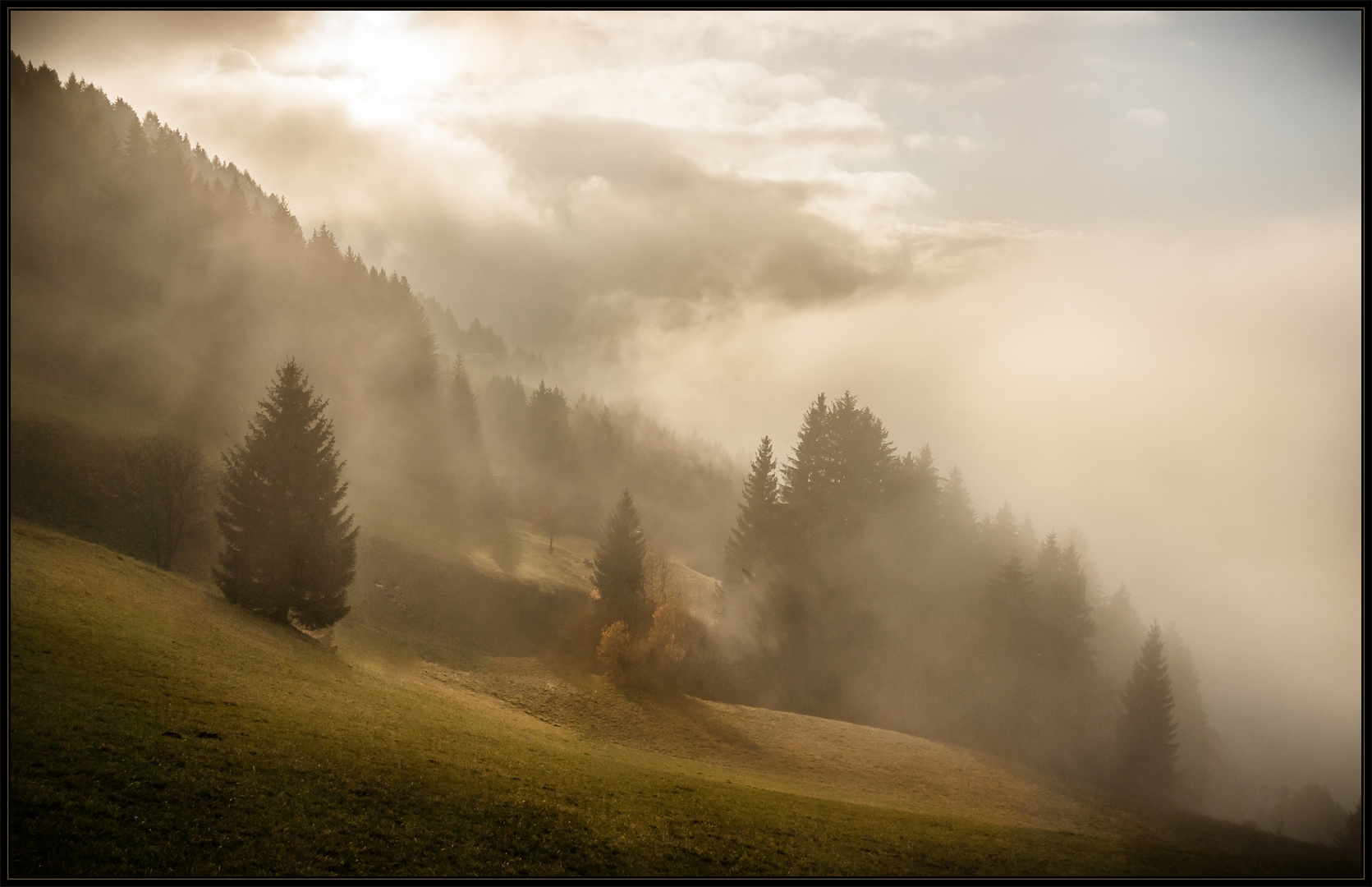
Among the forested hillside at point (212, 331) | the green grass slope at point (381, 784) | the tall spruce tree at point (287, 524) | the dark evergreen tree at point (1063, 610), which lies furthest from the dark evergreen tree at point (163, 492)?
the dark evergreen tree at point (1063, 610)

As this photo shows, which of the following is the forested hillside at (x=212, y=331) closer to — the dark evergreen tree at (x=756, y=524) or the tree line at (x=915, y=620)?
the dark evergreen tree at (x=756, y=524)

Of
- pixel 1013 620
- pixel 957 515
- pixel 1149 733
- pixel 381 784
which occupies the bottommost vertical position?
pixel 381 784

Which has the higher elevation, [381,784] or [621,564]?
[621,564]

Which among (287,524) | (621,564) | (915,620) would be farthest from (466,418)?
(915,620)

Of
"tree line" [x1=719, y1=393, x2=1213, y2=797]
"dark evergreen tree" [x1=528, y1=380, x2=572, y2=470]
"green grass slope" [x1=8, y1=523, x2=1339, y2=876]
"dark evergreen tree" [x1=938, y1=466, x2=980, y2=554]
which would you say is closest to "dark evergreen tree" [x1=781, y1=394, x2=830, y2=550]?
"tree line" [x1=719, y1=393, x2=1213, y2=797]

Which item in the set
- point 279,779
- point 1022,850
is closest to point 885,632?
point 1022,850

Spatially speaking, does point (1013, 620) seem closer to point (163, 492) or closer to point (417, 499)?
point (417, 499)

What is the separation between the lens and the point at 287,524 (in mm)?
38125

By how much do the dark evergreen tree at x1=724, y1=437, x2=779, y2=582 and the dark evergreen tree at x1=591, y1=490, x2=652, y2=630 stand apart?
13.5 metres

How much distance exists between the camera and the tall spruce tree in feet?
122

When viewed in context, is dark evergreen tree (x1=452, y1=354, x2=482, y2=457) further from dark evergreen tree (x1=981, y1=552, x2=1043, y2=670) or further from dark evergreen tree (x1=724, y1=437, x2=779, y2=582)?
dark evergreen tree (x1=981, y1=552, x2=1043, y2=670)

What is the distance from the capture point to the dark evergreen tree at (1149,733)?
200 ft

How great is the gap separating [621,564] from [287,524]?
2899 centimetres

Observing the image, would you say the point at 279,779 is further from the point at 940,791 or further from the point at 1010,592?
the point at 1010,592
